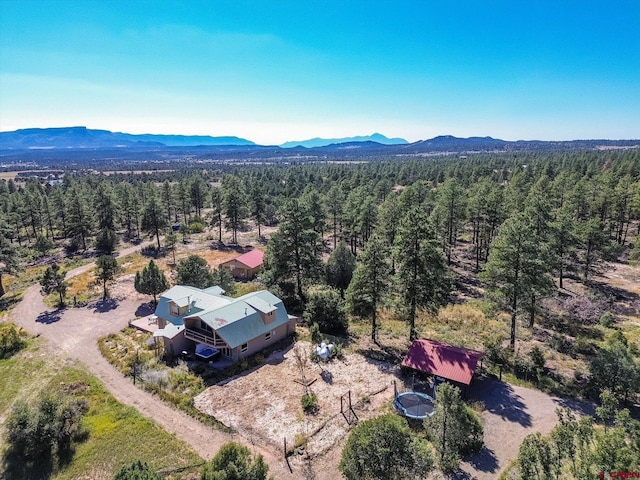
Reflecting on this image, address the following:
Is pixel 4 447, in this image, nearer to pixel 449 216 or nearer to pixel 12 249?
pixel 12 249

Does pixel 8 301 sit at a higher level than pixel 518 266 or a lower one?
lower

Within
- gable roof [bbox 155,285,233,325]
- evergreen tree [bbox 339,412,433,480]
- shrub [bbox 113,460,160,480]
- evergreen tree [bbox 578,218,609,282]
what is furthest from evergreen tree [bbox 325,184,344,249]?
shrub [bbox 113,460,160,480]

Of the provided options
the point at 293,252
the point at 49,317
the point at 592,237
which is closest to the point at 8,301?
the point at 49,317

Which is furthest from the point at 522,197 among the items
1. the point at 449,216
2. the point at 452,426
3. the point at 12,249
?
the point at 12,249

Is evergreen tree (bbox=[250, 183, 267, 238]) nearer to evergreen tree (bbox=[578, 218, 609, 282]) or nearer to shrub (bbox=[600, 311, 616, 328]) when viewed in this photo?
evergreen tree (bbox=[578, 218, 609, 282])

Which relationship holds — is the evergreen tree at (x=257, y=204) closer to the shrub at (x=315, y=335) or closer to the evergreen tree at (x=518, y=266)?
the shrub at (x=315, y=335)

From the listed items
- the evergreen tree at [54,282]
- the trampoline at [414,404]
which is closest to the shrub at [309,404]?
the trampoline at [414,404]

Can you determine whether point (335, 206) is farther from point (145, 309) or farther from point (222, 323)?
point (222, 323)
